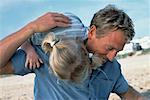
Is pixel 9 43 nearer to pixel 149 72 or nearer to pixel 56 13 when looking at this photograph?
pixel 56 13

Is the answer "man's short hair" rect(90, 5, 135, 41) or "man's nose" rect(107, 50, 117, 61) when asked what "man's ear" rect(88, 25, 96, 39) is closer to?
"man's short hair" rect(90, 5, 135, 41)

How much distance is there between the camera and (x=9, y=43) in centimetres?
195

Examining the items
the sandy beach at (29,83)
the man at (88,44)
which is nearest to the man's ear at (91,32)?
the man at (88,44)

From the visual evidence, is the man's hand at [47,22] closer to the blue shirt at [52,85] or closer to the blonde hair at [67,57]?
the blonde hair at [67,57]

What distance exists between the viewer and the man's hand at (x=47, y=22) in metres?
1.98

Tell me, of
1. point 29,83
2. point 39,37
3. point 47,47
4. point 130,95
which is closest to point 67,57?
point 47,47

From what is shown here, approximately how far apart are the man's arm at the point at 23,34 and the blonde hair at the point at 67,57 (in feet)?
0.21

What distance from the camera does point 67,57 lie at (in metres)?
1.90

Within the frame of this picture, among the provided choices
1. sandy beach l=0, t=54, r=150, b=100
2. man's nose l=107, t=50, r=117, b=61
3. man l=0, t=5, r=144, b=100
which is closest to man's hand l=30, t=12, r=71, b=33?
man l=0, t=5, r=144, b=100

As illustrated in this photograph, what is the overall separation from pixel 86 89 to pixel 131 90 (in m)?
0.40

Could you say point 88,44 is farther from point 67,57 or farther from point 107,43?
point 67,57

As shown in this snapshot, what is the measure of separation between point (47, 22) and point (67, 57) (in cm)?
21

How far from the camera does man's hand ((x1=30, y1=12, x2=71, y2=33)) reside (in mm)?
1976

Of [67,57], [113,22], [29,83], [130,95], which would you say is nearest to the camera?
[67,57]
